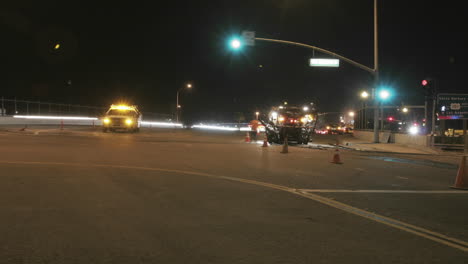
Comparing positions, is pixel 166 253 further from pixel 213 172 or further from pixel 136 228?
pixel 213 172

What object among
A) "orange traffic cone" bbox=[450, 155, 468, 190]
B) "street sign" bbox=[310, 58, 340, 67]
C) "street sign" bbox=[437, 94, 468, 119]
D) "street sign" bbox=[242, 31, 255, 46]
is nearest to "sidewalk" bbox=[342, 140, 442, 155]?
"street sign" bbox=[437, 94, 468, 119]

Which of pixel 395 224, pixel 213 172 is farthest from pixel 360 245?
pixel 213 172

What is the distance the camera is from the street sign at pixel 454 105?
80.8ft

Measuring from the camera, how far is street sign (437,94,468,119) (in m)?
24.6

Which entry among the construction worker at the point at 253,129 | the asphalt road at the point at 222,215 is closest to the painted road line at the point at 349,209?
the asphalt road at the point at 222,215

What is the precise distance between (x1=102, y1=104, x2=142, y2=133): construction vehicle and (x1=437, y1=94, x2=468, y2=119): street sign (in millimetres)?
20460

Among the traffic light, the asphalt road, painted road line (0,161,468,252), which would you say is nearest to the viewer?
the asphalt road

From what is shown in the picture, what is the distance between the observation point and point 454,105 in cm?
2469

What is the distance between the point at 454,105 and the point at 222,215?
20.9 meters

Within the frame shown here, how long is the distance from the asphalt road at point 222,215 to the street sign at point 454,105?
12.6 metres

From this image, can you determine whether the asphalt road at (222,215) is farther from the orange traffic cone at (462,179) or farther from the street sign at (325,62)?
the street sign at (325,62)

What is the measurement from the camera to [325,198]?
9.43 m

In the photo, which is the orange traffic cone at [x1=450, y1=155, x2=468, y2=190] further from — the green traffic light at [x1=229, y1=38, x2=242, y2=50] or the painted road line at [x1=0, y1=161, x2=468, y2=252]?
the green traffic light at [x1=229, y1=38, x2=242, y2=50]

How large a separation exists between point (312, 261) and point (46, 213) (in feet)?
14.3
